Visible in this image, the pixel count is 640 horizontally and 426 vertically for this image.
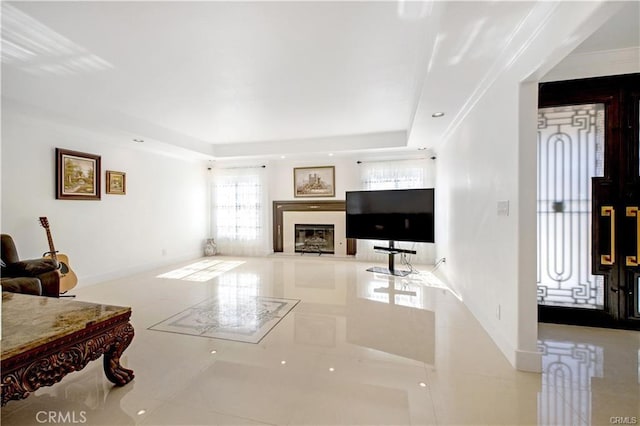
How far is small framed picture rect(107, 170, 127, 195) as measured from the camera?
4816 mm

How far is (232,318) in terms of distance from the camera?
3.07m

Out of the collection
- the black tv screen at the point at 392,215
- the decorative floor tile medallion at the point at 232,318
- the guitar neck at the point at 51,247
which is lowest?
the decorative floor tile medallion at the point at 232,318

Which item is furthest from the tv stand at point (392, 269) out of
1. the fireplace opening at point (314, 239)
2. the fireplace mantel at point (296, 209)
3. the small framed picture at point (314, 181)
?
the small framed picture at point (314, 181)

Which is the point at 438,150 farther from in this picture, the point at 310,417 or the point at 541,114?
the point at 310,417

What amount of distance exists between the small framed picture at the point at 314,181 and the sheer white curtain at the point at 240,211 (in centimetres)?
81

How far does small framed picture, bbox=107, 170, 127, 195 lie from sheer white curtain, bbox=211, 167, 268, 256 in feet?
7.36

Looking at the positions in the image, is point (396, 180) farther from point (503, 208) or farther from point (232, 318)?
point (232, 318)

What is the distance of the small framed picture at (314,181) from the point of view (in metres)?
6.52

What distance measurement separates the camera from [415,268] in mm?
5480

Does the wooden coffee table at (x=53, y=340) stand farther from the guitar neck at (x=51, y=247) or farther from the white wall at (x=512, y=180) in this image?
the white wall at (x=512, y=180)

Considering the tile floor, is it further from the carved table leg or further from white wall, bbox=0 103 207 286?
white wall, bbox=0 103 207 286

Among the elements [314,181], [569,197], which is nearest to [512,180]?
[569,197]

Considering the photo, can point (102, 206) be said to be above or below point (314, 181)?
below

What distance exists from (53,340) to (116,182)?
14.0ft
